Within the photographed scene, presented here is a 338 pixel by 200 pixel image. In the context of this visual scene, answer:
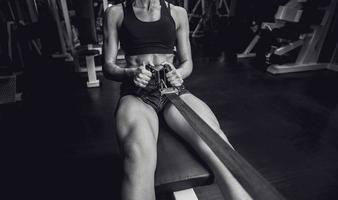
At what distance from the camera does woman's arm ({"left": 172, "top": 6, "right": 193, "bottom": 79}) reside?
1.34 meters

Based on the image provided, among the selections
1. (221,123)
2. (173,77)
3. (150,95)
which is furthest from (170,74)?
(221,123)

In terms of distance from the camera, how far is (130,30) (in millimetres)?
1223

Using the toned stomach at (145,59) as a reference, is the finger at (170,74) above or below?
above

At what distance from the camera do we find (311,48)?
3307mm

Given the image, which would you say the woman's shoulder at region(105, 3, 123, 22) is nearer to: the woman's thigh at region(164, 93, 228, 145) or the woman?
the woman

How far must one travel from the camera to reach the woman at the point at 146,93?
782 mm

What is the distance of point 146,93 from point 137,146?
339mm

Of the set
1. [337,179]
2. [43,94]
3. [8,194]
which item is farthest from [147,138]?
[43,94]

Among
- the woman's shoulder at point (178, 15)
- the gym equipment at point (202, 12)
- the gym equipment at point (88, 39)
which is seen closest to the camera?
the woman's shoulder at point (178, 15)

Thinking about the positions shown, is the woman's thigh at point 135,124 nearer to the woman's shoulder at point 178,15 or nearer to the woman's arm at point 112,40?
the woman's arm at point 112,40

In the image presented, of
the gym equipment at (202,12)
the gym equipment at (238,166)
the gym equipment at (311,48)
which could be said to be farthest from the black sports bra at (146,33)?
the gym equipment at (202,12)

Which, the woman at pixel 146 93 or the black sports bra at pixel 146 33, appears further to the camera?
the black sports bra at pixel 146 33

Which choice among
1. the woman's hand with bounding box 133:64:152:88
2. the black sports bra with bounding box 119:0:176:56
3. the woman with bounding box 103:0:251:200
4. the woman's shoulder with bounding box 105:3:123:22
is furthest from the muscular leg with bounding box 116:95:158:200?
the woman's shoulder with bounding box 105:3:123:22

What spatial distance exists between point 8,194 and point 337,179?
1.91 meters
